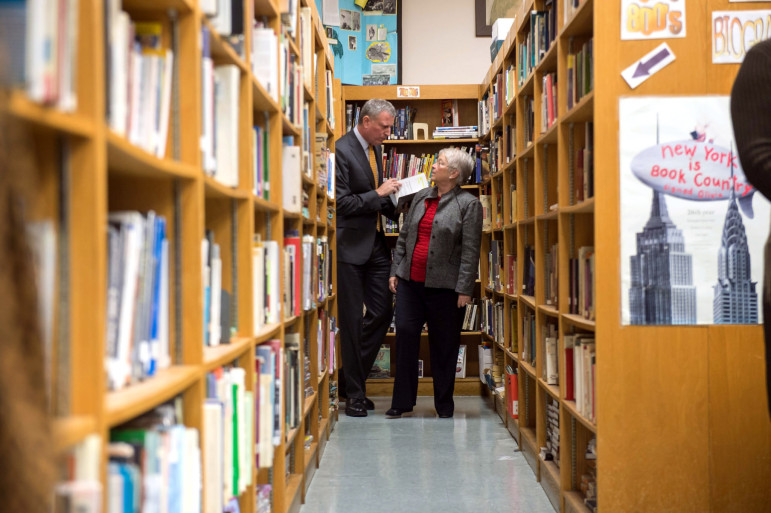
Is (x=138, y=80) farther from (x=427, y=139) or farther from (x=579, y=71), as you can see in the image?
(x=427, y=139)

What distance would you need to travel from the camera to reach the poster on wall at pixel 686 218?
224 centimetres

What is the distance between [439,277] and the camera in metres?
4.46

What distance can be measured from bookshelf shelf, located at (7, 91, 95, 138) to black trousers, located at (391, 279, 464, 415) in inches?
145

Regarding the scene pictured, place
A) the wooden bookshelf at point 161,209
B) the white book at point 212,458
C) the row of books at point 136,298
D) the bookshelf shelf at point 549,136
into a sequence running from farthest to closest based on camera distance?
the bookshelf shelf at point 549,136, the white book at point 212,458, the row of books at point 136,298, the wooden bookshelf at point 161,209

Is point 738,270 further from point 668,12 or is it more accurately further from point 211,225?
point 211,225

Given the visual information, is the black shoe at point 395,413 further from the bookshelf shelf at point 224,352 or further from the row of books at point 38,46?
the row of books at point 38,46

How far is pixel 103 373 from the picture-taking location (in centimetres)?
97

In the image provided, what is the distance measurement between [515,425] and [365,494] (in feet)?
4.15

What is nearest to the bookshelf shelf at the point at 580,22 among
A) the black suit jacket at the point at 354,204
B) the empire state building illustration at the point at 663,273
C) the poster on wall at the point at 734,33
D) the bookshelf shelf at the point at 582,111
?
the bookshelf shelf at the point at 582,111

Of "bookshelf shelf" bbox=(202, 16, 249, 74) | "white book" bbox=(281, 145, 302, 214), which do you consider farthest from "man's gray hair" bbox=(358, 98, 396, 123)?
"bookshelf shelf" bbox=(202, 16, 249, 74)

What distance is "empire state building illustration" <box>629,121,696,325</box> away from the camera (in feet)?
7.44

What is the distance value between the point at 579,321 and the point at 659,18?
3.25 ft

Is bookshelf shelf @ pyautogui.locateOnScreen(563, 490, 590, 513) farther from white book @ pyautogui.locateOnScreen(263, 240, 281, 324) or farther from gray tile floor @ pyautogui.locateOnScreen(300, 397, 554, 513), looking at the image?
white book @ pyautogui.locateOnScreen(263, 240, 281, 324)

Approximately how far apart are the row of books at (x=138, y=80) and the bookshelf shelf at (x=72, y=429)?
0.43 m
